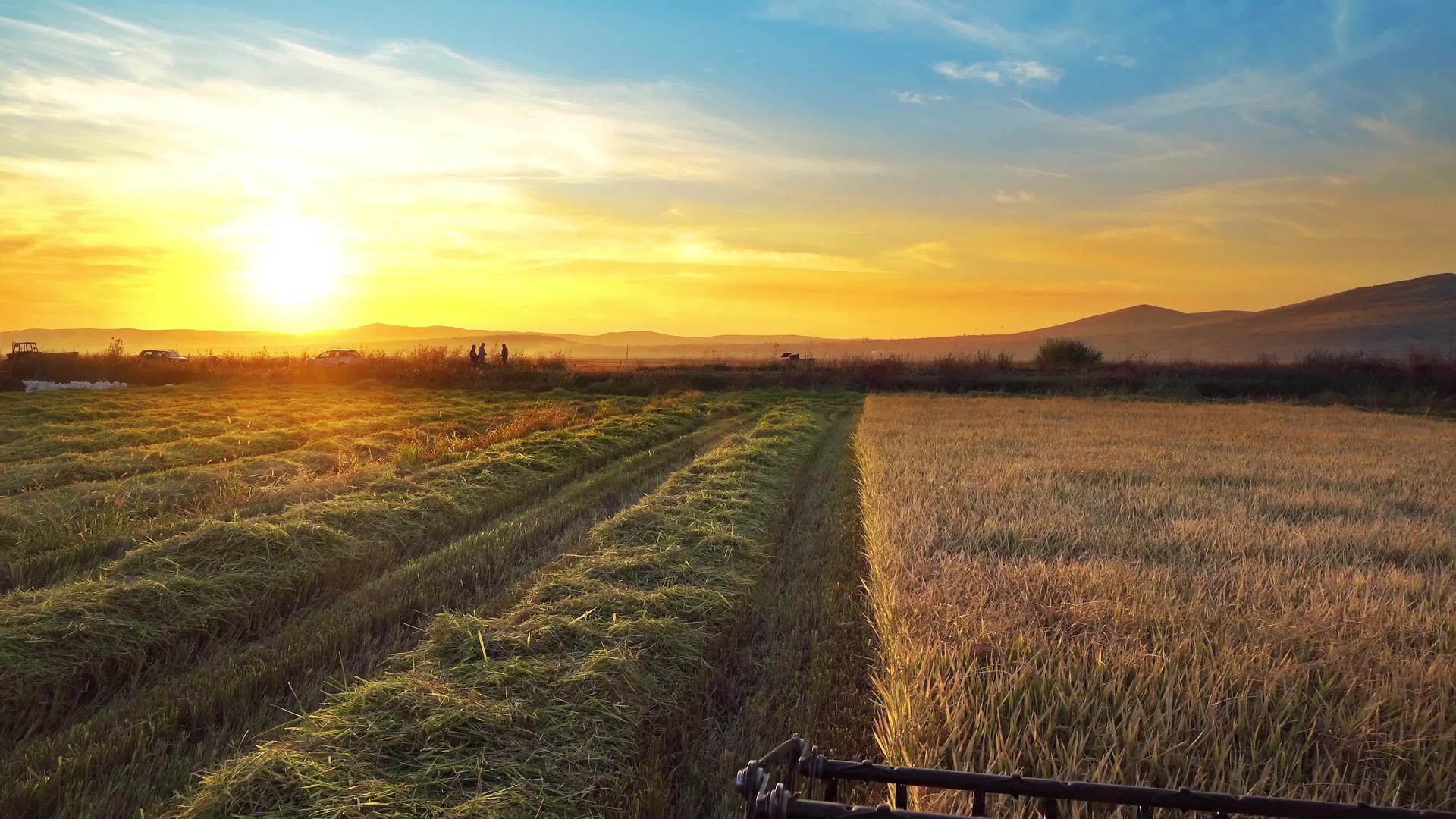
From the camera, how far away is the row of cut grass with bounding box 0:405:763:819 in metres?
3.13

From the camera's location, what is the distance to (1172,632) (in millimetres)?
3482

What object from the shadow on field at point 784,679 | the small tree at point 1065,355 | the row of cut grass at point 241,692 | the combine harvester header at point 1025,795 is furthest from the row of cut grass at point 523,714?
the small tree at point 1065,355

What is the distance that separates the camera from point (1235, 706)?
2.77 meters

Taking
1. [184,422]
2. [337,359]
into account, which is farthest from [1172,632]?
[337,359]

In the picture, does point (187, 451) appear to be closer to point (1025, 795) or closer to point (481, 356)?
point (1025, 795)

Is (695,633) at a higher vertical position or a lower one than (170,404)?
lower

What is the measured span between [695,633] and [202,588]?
3.72 meters

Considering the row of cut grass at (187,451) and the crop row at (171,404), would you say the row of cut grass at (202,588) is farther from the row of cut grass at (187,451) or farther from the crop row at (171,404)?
the crop row at (171,404)

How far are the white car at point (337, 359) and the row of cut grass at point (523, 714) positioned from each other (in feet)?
97.0

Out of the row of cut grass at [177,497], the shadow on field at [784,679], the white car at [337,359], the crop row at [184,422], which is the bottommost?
the shadow on field at [784,679]

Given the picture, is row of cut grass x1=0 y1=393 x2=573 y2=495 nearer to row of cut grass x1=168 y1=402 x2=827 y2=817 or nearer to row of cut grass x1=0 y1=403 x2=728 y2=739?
row of cut grass x1=0 y1=403 x2=728 y2=739

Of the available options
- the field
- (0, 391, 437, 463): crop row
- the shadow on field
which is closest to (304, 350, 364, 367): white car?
(0, 391, 437, 463): crop row

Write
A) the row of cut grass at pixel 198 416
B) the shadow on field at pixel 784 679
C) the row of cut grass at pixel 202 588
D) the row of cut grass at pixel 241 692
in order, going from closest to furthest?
the row of cut grass at pixel 241 692 < the shadow on field at pixel 784 679 < the row of cut grass at pixel 202 588 < the row of cut grass at pixel 198 416

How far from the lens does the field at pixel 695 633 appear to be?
2.75m
